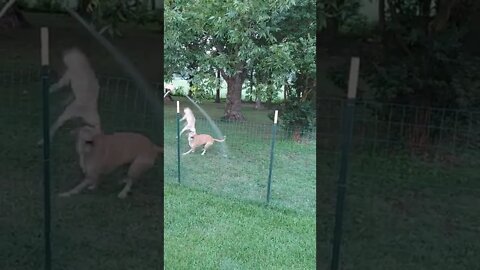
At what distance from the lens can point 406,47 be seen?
10.3 ft

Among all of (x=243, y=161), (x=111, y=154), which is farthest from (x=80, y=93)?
(x=243, y=161)

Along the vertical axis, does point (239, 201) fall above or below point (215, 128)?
below

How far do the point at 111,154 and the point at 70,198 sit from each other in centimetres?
32

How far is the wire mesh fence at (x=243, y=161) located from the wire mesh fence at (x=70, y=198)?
0.46m

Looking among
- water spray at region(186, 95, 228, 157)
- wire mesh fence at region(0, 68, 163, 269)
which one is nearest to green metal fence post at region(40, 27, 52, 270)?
wire mesh fence at region(0, 68, 163, 269)

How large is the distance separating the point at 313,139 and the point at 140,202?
1.21 m

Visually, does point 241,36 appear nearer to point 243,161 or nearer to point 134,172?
point 243,161

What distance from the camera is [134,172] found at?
277cm

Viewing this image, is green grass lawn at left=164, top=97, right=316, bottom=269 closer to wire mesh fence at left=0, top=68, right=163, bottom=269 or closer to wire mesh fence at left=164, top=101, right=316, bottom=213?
wire mesh fence at left=164, top=101, right=316, bottom=213

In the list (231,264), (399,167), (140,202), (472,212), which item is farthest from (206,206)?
(472,212)

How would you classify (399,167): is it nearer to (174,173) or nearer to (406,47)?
(406,47)

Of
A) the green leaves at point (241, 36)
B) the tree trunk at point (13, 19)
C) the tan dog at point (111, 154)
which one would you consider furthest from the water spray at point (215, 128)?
the tree trunk at point (13, 19)

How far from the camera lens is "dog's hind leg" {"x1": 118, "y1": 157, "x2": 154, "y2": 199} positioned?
2758 millimetres

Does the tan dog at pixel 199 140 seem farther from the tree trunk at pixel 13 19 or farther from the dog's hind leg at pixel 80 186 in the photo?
the tree trunk at pixel 13 19
